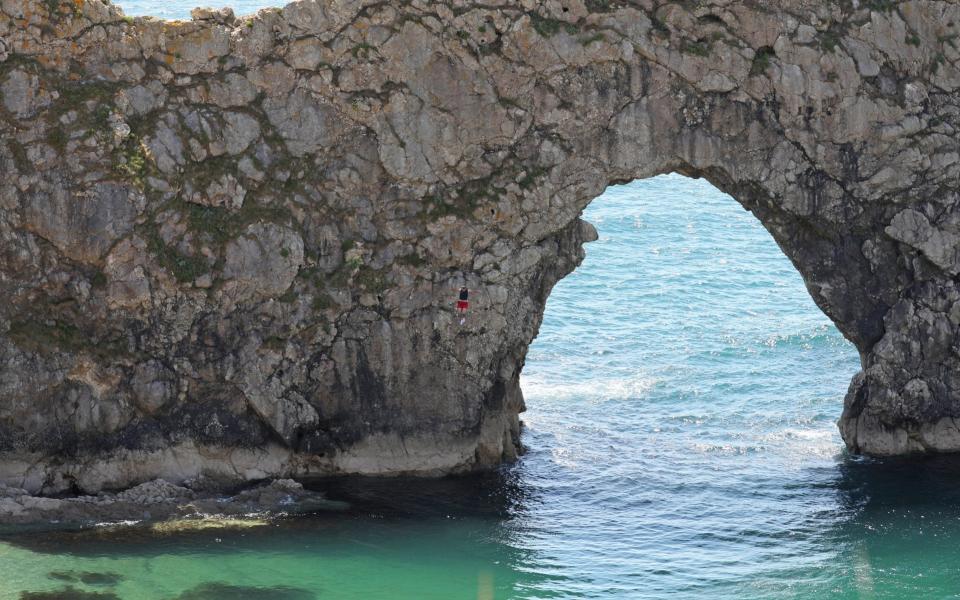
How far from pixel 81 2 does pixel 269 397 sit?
10.4 meters

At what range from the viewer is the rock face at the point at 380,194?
3488cm

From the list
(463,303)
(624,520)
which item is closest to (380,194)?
(463,303)

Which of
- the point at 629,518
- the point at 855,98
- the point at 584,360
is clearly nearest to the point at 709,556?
the point at 629,518

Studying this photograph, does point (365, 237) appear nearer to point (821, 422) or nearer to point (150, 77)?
point (150, 77)

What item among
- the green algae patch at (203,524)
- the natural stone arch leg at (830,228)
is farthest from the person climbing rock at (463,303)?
the green algae patch at (203,524)

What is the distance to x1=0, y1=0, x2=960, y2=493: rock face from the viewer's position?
114 ft

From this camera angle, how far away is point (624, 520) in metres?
35.7

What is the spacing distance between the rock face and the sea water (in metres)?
2.30

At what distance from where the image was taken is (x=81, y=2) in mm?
34594

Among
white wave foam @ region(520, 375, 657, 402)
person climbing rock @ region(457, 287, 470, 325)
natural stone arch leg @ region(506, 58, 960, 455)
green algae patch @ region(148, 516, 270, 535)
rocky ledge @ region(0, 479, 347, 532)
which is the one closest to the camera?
green algae patch @ region(148, 516, 270, 535)

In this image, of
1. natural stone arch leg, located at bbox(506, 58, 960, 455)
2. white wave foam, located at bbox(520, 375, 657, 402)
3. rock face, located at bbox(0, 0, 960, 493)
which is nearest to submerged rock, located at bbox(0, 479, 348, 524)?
rock face, located at bbox(0, 0, 960, 493)

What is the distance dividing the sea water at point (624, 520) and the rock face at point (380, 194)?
7.55 feet

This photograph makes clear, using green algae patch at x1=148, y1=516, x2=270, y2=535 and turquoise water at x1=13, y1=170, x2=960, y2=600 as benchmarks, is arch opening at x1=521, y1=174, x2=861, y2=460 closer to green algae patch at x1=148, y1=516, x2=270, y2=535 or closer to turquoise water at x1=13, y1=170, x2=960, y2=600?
turquoise water at x1=13, y1=170, x2=960, y2=600

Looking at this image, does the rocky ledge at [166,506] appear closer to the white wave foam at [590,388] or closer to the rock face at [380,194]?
the rock face at [380,194]
